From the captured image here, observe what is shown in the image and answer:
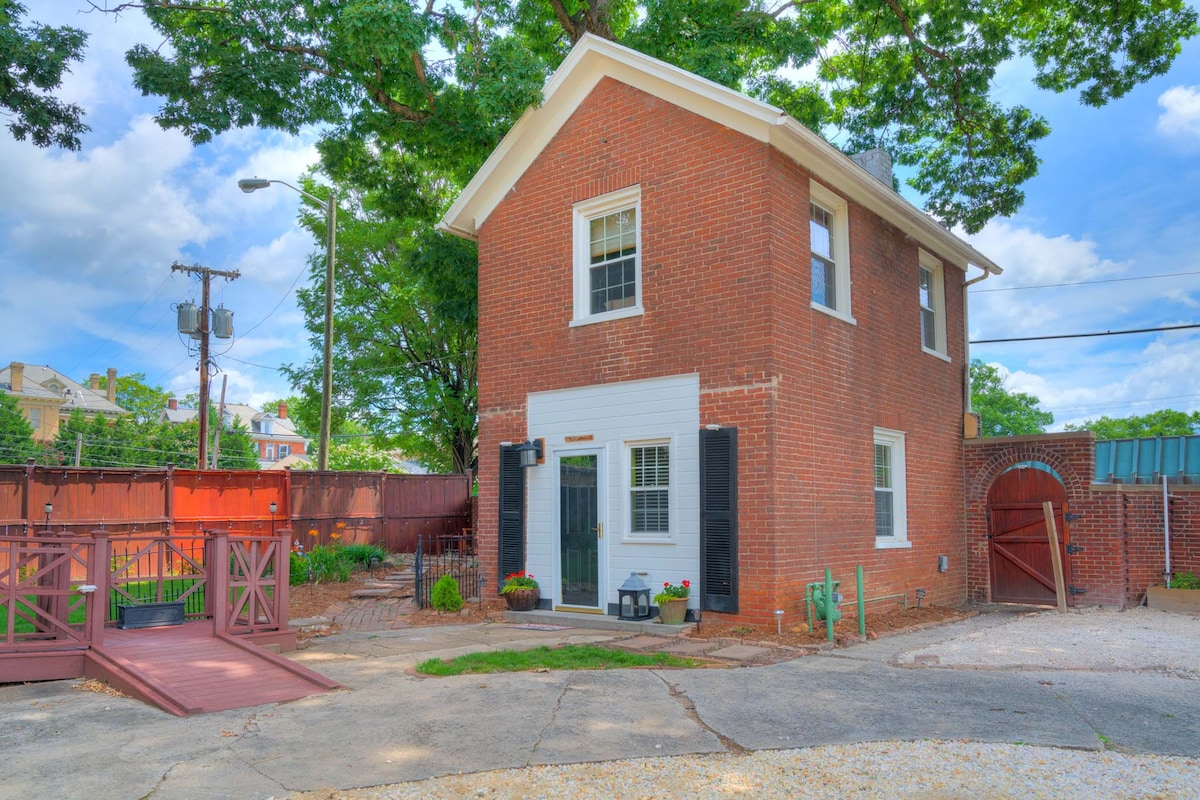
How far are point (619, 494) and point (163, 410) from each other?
64.3 metres

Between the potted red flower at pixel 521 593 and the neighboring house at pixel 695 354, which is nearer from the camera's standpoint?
the neighboring house at pixel 695 354

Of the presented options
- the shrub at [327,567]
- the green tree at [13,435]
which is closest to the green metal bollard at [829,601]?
the shrub at [327,567]

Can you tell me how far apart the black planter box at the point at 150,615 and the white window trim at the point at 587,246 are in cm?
594

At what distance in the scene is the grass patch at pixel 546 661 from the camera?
8.23 meters

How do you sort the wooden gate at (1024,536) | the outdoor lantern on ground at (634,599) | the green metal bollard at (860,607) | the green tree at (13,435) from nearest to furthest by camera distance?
1. the green metal bollard at (860,607)
2. the outdoor lantern on ground at (634,599)
3. the wooden gate at (1024,536)
4. the green tree at (13,435)

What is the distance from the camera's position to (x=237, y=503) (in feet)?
66.6

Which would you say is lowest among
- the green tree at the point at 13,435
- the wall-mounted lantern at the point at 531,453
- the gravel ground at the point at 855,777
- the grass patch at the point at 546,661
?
the grass patch at the point at 546,661

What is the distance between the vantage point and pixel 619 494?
11641 mm

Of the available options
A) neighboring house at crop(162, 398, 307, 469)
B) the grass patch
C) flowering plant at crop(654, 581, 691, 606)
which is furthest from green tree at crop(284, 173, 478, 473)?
neighboring house at crop(162, 398, 307, 469)

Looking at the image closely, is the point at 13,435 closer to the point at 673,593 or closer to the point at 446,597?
the point at 446,597

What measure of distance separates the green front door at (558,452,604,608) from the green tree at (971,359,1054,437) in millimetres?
67853

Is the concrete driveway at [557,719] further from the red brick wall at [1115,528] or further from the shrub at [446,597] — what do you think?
the red brick wall at [1115,528]

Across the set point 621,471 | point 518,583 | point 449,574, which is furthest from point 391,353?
point 621,471

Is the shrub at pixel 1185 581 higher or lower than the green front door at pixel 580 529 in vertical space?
lower
